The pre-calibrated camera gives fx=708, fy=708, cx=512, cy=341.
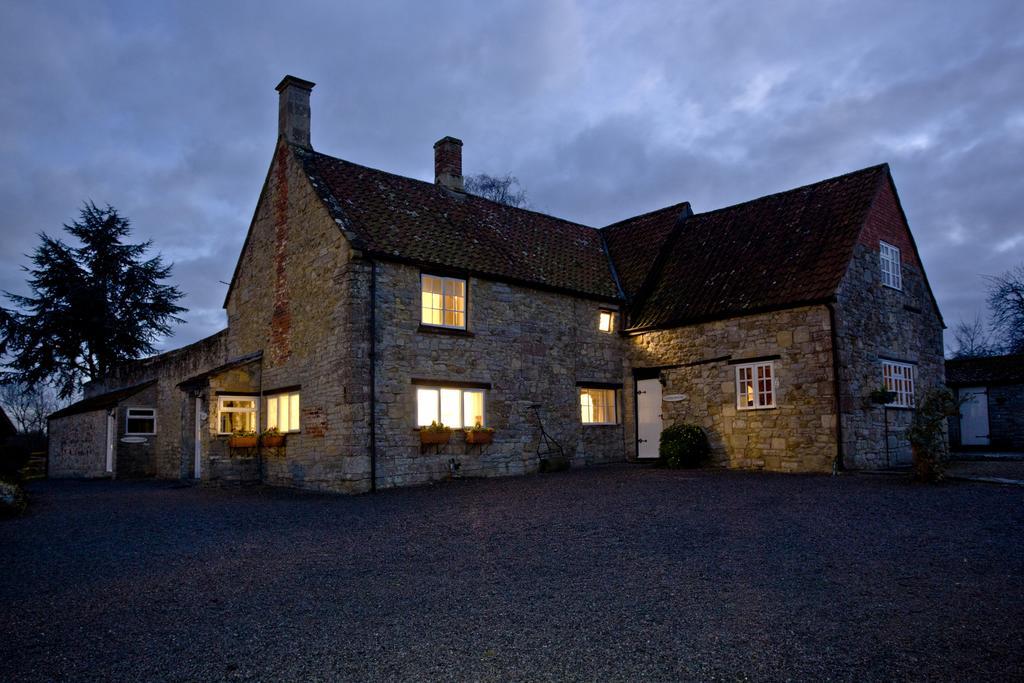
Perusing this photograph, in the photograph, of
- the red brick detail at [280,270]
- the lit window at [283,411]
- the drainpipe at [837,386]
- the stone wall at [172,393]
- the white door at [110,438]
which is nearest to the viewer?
the drainpipe at [837,386]

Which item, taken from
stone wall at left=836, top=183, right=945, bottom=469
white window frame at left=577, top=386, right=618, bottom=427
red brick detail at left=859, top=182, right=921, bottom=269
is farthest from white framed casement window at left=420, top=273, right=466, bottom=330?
red brick detail at left=859, top=182, right=921, bottom=269

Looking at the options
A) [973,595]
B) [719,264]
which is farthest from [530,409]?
[973,595]

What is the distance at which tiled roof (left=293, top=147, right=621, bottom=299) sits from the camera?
16.9 m

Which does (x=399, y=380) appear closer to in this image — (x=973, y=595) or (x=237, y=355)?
(x=237, y=355)

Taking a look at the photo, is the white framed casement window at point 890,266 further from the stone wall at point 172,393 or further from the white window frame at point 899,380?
the stone wall at point 172,393

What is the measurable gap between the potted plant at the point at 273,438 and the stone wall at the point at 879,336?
43.9 ft

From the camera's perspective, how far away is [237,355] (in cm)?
2103

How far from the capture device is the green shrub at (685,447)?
17.9 metres

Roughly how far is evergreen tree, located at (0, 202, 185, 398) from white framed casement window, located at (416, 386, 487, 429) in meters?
26.2

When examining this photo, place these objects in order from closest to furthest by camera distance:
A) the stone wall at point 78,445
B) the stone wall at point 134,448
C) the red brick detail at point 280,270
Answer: the red brick detail at point 280,270 < the stone wall at point 134,448 < the stone wall at point 78,445

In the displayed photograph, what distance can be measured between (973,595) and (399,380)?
11.8 metres

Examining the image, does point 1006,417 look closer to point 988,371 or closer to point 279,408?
point 988,371

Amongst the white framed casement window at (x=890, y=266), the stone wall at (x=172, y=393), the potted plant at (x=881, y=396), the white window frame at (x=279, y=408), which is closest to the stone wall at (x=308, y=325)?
the white window frame at (x=279, y=408)

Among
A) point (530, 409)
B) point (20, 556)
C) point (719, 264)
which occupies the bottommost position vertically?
point (20, 556)
